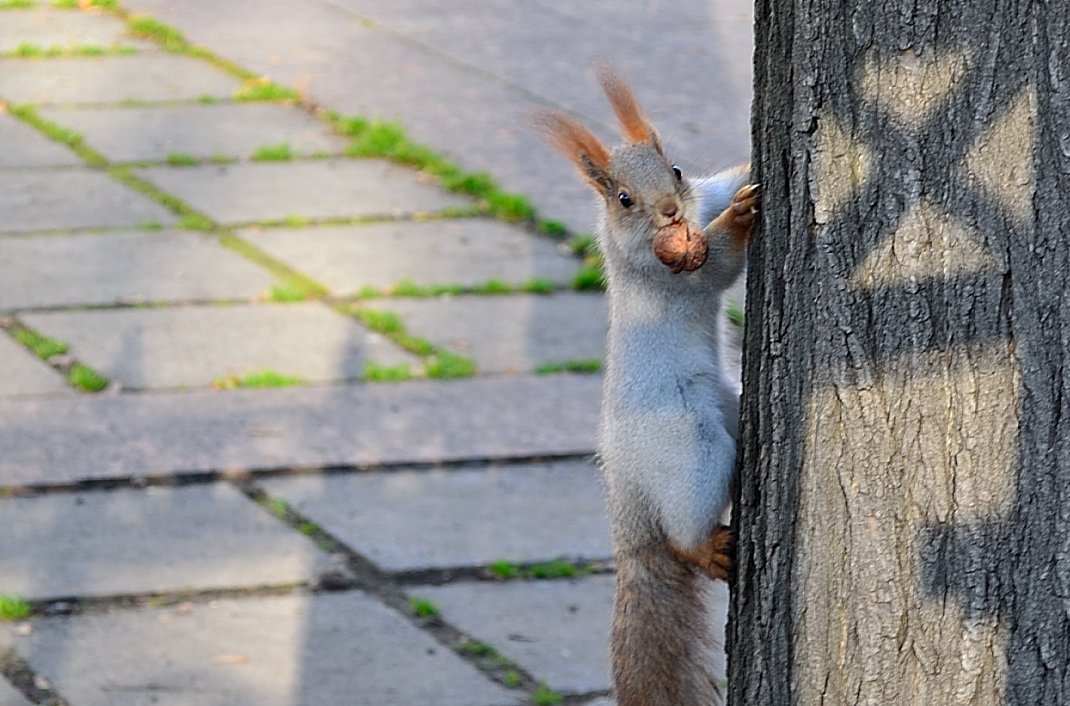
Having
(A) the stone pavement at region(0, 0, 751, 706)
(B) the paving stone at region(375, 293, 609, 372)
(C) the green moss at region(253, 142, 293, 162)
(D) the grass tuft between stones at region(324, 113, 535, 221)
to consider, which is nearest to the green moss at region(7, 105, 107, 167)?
(A) the stone pavement at region(0, 0, 751, 706)

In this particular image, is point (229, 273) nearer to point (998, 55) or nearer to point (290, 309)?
point (290, 309)

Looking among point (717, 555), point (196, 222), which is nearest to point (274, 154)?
point (196, 222)

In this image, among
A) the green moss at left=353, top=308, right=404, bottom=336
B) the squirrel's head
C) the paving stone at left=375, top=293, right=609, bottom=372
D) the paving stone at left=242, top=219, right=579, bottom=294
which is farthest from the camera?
the paving stone at left=242, top=219, right=579, bottom=294

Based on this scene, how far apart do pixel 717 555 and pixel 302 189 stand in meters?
3.83

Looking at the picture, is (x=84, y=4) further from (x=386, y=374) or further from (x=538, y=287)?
(x=386, y=374)

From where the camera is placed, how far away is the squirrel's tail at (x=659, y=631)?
2543 millimetres

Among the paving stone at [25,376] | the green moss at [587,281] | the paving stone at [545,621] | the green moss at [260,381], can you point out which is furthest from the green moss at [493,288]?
the paving stone at [545,621]

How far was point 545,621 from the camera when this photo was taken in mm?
3570

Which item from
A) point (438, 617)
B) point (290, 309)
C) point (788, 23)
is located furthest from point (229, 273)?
point (788, 23)

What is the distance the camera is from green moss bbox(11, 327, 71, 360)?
4.75 metres

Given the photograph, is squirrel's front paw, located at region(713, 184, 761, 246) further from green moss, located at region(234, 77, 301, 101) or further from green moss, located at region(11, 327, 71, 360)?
green moss, located at region(234, 77, 301, 101)

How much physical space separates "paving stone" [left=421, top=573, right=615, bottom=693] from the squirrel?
80cm

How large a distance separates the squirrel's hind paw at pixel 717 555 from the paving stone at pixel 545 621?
951 mm

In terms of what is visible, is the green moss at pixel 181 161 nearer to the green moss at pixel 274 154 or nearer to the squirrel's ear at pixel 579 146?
the green moss at pixel 274 154
